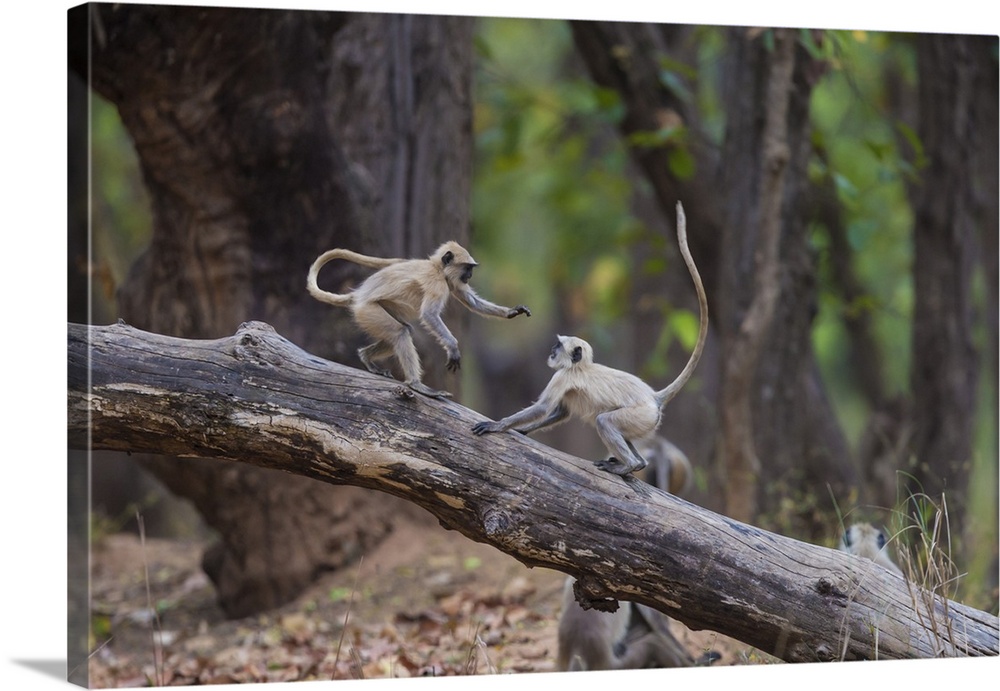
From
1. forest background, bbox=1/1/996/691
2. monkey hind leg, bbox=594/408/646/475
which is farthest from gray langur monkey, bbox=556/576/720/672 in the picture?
forest background, bbox=1/1/996/691

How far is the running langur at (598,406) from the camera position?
485 cm

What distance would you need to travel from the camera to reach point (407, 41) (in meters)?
7.41

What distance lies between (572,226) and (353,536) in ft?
23.4

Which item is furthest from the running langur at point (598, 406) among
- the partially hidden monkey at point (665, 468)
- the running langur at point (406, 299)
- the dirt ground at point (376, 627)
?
the partially hidden monkey at point (665, 468)

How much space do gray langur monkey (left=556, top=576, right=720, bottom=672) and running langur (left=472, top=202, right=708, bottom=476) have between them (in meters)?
1.32

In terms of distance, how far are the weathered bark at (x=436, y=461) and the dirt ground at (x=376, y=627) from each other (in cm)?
104

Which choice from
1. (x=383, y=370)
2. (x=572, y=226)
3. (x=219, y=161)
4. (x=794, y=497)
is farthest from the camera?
(x=572, y=226)

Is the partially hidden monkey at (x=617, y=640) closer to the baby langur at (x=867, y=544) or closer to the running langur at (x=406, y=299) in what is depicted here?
the baby langur at (x=867, y=544)

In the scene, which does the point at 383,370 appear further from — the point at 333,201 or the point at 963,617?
the point at 963,617

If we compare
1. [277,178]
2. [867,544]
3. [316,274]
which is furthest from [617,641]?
[277,178]

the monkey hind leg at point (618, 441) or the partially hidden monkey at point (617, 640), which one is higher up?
the monkey hind leg at point (618, 441)

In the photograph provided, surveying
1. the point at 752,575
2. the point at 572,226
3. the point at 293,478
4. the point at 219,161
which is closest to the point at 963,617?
the point at 752,575

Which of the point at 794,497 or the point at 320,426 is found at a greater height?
the point at 320,426

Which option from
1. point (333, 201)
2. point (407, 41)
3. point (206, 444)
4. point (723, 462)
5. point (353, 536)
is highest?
point (407, 41)
